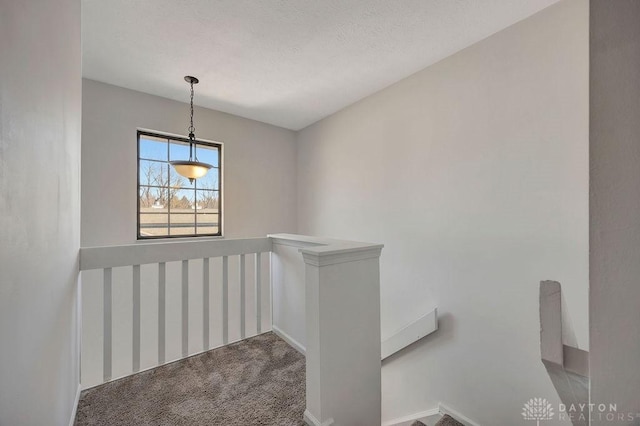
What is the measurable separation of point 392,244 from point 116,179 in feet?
9.84

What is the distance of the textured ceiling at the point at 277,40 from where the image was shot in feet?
5.60

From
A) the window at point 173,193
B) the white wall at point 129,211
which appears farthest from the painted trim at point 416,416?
the window at point 173,193

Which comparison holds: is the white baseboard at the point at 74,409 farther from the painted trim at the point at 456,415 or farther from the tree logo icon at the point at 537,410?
the tree logo icon at the point at 537,410

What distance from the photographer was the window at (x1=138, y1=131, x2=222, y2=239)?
300cm

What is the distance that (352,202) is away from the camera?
321 cm

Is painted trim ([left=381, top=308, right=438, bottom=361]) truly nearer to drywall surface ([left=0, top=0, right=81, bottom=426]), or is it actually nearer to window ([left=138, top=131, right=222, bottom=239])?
drywall surface ([left=0, top=0, right=81, bottom=426])

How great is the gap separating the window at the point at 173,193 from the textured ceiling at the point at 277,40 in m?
0.64

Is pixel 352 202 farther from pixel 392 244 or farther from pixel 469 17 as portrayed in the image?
pixel 469 17

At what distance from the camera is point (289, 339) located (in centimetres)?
187

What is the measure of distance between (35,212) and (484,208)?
2.45 meters

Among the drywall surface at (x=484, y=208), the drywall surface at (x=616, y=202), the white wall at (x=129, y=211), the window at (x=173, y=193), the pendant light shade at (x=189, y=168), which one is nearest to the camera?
the drywall surface at (x=616, y=202)

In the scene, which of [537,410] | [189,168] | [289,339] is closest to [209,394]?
[289,339]

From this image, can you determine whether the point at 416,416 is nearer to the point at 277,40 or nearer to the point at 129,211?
the point at 277,40

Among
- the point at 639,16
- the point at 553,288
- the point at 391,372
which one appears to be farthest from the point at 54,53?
the point at 391,372
